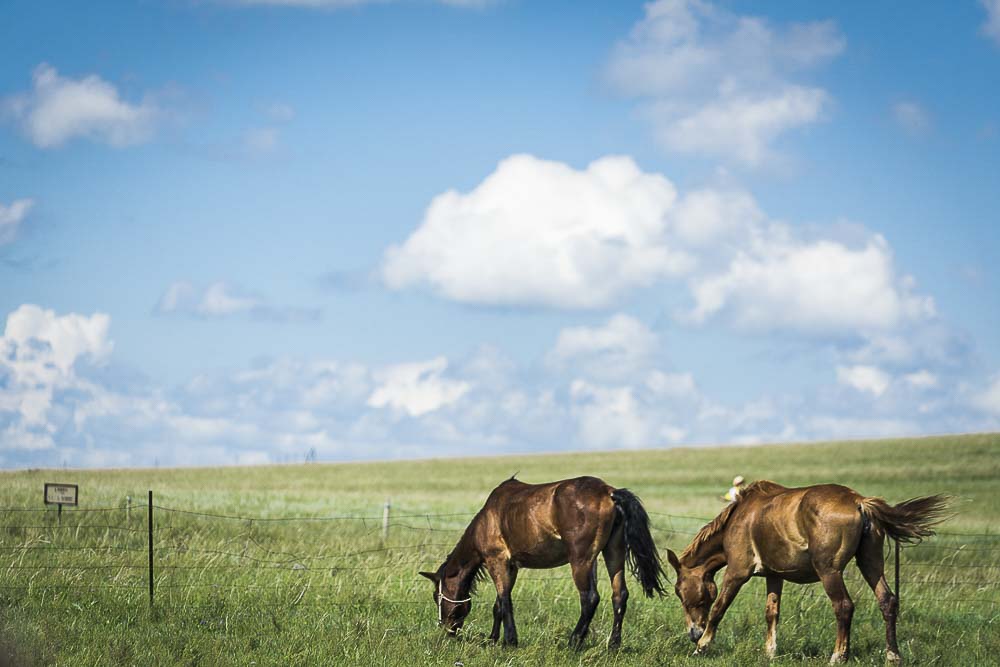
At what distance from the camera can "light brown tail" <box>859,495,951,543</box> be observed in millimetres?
10336

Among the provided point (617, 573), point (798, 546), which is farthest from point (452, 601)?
point (798, 546)

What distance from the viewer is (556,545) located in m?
10.7

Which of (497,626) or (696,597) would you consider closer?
(497,626)

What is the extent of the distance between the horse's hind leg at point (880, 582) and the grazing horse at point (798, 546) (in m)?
0.01

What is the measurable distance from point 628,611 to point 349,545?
7911 millimetres

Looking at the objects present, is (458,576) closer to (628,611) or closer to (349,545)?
(628,611)

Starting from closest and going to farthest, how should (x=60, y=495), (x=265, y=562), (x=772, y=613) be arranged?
(x=772, y=613) → (x=265, y=562) → (x=60, y=495)

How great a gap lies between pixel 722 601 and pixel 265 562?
8.74 meters

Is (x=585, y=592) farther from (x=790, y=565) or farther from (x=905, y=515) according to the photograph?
(x=905, y=515)

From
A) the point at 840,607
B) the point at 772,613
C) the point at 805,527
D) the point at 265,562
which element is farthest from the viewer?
the point at 265,562

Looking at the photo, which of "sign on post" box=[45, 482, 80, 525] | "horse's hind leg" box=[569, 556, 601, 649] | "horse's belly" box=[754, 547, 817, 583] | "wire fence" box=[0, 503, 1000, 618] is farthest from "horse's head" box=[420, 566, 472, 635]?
"sign on post" box=[45, 482, 80, 525]

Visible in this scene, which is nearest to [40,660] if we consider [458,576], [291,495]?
[458,576]

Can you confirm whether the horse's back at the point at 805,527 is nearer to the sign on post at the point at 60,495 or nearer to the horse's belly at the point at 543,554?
the horse's belly at the point at 543,554

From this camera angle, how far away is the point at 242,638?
10.6 metres
